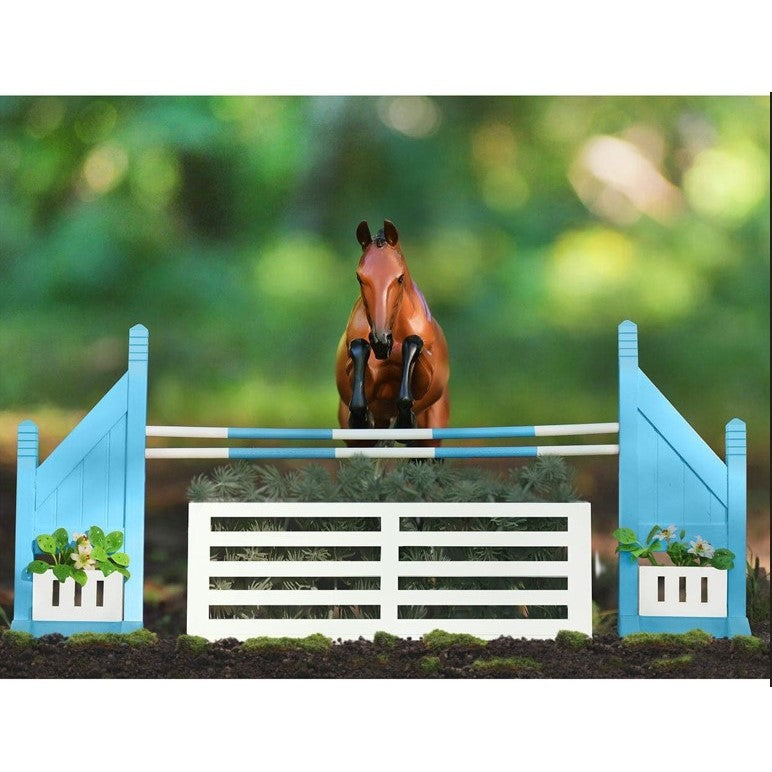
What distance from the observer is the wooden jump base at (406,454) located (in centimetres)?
528

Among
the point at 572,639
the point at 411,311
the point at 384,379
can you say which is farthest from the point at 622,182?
the point at 572,639

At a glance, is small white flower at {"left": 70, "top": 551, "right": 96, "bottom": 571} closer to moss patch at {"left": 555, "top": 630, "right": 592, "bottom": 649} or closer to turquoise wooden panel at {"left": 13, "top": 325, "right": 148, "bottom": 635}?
turquoise wooden panel at {"left": 13, "top": 325, "right": 148, "bottom": 635}

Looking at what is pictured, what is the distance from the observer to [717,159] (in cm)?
830

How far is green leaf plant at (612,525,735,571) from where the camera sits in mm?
5207

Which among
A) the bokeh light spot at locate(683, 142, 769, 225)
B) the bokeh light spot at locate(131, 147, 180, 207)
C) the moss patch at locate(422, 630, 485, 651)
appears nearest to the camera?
the moss patch at locate(422, 630, 485, 651)

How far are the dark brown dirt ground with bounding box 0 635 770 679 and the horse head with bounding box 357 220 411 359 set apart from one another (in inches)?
49.9

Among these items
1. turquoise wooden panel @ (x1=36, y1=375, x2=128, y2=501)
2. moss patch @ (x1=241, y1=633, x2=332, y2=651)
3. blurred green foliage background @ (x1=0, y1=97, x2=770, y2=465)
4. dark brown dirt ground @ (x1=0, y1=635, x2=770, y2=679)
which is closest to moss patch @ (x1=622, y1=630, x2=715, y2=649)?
dark brown dirt ground @ (x1=0, y1=635, x2=770, y2=679)

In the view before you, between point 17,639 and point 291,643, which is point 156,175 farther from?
point 291,643

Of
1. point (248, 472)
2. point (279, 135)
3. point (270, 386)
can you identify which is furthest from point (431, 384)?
point (279, 135)

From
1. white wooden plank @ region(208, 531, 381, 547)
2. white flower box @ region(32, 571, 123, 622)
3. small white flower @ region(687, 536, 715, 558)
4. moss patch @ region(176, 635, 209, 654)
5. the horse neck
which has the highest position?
the horse neck

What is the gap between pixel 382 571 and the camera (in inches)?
202

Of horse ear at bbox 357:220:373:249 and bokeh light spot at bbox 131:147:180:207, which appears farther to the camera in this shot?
bokeh light spot at bbox 131:147:180:207

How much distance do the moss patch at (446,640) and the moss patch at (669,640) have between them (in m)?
0.58

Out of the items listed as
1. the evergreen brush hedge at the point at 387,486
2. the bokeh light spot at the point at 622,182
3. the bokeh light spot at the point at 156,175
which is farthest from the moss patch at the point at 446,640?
the bokeh light spot at the point at 156,175
